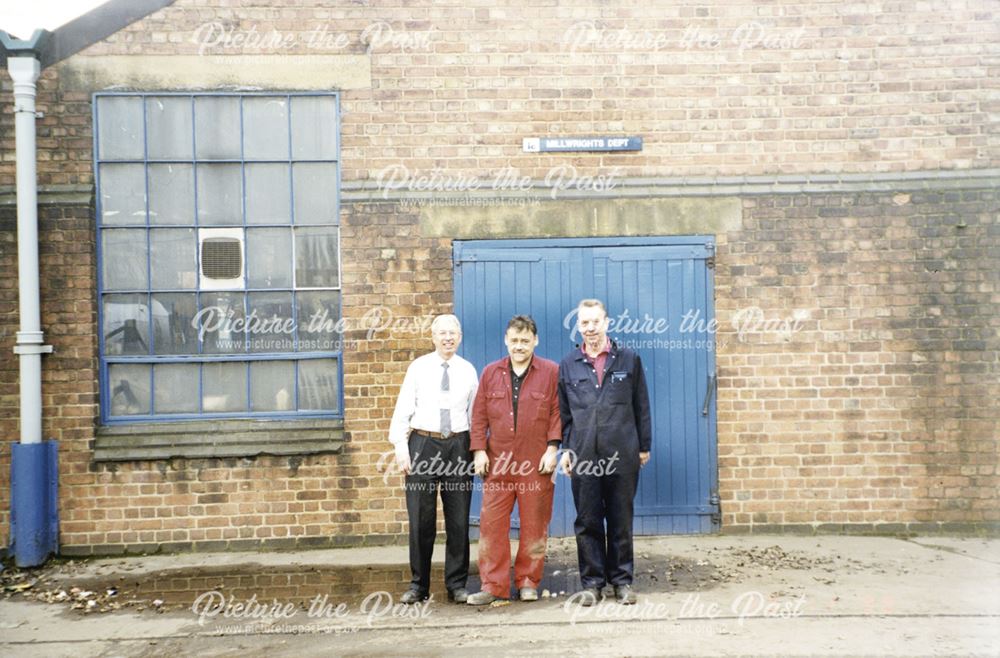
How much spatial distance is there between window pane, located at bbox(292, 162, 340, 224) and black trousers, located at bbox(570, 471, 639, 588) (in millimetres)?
3198

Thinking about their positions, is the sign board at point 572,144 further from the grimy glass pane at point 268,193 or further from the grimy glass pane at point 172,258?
the grimy glass pane at point 172,258

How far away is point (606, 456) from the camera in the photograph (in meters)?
5.65

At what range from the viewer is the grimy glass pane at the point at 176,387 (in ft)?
23.8

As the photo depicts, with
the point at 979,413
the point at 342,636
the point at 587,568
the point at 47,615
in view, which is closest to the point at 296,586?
the point at 342,636

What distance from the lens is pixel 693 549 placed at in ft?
22.5

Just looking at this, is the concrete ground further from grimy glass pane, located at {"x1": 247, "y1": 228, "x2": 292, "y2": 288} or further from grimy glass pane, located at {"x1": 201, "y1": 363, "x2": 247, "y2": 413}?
grimy glass pane, located at {"x1": 247, "y1": 228, "x2": 292, "y2": 288}

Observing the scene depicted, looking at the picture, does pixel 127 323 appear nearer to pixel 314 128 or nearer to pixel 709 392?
pixel 314 128

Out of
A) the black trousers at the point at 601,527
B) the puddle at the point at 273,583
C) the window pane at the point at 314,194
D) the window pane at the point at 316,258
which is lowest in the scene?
the puddle at the point at 273,583

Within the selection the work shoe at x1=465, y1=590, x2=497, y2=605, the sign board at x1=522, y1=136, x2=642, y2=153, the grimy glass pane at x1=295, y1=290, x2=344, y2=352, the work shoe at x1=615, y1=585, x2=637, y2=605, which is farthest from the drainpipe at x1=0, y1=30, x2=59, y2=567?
the work shoe at x1=615, y1=585, x2=637, y2=605

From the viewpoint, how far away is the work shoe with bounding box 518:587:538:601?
570 cm

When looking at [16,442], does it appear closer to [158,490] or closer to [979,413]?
[158,490]

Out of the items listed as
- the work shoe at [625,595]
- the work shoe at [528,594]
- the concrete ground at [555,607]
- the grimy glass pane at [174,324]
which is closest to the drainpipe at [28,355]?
Result: the concrete ground at [555,607]

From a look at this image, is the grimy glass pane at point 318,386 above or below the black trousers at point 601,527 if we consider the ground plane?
above

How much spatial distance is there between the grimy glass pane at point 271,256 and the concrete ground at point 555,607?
2.26 m
